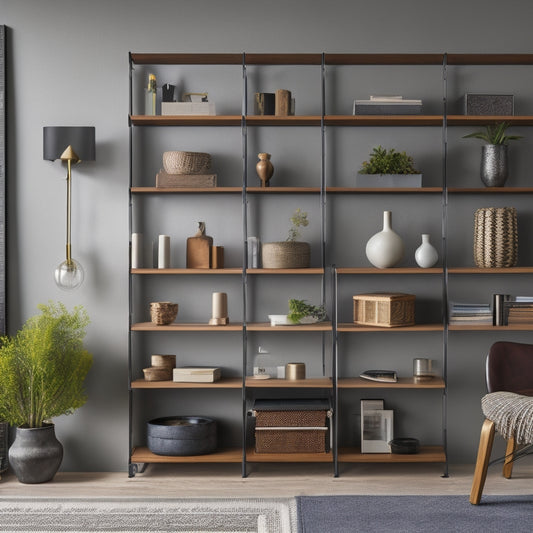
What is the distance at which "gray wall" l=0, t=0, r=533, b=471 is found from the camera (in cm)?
443

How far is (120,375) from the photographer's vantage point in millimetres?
4434

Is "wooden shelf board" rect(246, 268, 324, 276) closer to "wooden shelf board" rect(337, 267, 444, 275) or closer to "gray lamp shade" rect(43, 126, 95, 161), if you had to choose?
"wooden shelf board" rect(337, 267, 444, 275)

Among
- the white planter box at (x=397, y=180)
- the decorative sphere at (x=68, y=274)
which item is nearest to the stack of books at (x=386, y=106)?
the white planter box at (x=397, y=180)

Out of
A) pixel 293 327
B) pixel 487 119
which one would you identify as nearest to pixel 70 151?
pixel 293 327

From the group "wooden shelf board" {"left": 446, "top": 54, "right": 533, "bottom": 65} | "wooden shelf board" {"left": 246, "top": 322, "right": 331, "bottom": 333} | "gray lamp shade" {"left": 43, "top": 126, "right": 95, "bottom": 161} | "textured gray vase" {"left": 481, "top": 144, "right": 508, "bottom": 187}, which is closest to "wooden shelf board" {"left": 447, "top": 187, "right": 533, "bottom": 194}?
"textured gray vase" {"left": 481, "top": 144, "right": 508, "bottom": 187}

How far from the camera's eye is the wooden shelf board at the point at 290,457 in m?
4.11

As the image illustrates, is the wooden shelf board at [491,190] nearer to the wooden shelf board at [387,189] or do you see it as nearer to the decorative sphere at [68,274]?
the wooden shelf board at [387,189]

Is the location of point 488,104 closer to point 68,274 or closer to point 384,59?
point 384,59

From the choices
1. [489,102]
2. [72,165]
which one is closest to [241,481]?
[72,165]

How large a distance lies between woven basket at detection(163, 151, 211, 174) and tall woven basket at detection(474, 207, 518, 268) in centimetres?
165

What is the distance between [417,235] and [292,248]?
816 mm

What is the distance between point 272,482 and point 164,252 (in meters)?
1.44

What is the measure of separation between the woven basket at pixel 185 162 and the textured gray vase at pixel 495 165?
164 centimetres

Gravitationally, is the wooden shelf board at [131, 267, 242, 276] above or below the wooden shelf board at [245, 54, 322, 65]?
below
